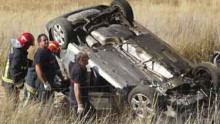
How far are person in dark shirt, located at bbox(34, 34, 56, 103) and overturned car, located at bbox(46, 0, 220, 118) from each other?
0.64m

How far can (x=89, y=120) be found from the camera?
578cm

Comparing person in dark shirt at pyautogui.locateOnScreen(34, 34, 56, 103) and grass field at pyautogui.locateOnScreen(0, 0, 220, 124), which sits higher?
person in dark shirt at pyautogui.locateOnScreen(34, 34, 56, 103)

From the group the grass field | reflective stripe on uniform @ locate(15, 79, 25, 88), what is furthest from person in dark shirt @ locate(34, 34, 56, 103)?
the grass field

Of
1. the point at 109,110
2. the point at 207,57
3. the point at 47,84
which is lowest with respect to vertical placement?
the point at 207,57

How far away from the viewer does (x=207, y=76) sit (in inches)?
267

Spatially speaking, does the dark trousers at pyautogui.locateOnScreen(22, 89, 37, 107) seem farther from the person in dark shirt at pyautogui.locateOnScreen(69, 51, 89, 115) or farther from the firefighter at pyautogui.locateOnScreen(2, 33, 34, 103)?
the person in dark shirt at pyautogui.locateOnScreen(69, 51, 89, 115)

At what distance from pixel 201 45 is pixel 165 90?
15.6 ft

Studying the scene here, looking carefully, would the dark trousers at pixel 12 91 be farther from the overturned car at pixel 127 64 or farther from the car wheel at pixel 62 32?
the car wheel at pixel 62 32

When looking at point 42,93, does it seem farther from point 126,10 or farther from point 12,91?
point 126,10

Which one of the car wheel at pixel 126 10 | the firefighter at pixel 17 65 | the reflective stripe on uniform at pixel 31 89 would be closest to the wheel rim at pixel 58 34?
the firefighter at pixel 17 65

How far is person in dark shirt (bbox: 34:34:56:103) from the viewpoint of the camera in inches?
257

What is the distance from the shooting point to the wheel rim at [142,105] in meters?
6.03

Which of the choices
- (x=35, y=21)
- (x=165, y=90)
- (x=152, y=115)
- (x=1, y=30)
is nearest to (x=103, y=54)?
(x=165, y=90)

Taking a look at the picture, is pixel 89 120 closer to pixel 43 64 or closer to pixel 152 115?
pixel 152 115
